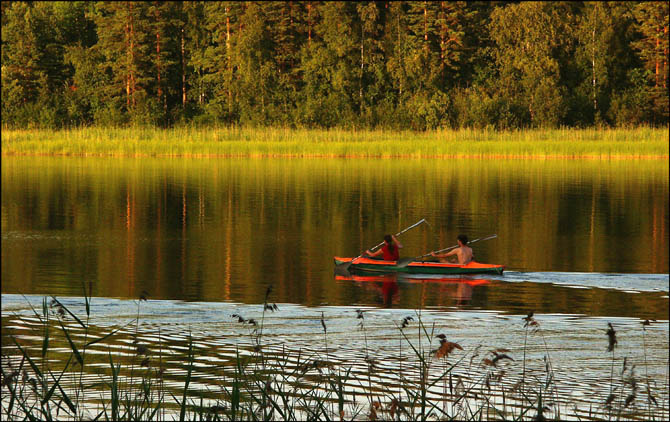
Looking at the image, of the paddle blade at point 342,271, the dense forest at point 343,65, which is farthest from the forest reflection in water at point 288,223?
the dense forest at point 343,65

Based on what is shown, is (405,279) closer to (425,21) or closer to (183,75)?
(425,21)

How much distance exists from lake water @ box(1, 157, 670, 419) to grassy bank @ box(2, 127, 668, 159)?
31.9 ft

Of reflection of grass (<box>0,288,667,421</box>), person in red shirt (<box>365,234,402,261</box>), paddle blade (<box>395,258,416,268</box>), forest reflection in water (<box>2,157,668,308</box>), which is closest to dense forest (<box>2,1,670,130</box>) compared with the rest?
forest reflection in water (<box>2,157,668,308</box>)

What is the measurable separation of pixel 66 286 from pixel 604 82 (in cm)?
5626

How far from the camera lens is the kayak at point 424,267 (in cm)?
1920

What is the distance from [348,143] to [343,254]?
36076 mm

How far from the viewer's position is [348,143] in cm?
5891

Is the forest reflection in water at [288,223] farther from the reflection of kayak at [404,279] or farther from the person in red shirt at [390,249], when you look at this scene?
the person in red shirt at [390,249]

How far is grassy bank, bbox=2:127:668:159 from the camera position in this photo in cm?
5741

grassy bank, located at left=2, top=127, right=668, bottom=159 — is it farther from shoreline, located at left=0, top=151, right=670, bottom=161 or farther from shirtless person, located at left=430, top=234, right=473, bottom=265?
shirtless person, located at left=430, top=234, right=473, bottom=265

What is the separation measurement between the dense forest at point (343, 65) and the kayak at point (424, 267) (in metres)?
46.3

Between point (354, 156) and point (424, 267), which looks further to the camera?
point (354, 156)

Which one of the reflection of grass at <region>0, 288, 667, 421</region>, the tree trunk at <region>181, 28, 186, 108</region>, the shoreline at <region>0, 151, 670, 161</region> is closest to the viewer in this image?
the reflection of grass at <region>0, 288, 667, 421</region>

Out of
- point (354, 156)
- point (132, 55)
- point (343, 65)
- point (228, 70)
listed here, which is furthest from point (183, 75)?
point (354, 156)
